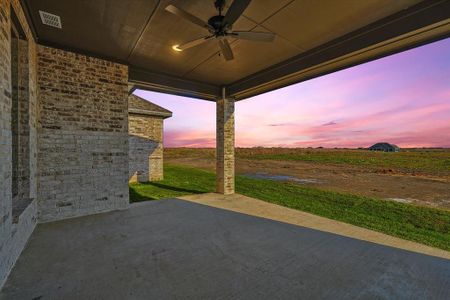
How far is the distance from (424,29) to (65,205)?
7.44 meters

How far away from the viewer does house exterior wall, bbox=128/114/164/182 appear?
10.4 meters

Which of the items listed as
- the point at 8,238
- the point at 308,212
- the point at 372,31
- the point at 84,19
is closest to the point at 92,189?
the point at 8,238

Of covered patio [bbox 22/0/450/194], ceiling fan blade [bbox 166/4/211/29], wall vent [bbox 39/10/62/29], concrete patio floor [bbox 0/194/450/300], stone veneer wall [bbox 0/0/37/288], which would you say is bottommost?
concrete patio floor [bbox 0/194/450/300]

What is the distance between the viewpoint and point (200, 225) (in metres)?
4.25

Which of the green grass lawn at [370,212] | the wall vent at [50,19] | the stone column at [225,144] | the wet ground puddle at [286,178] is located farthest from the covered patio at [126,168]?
the wet ground puddle at [286,178]

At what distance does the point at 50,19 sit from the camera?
3.57 metres

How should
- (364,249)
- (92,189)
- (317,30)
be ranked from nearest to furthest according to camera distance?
(364,249) < (317,30) < (92,189)

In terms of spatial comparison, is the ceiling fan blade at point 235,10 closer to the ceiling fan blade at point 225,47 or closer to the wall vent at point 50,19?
the ceiling fan blade at point 225,47

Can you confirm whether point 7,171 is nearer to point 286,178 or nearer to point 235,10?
point 235,10

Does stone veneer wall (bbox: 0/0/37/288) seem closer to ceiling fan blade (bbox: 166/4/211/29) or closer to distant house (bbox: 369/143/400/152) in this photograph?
ceiling fan blade (bbox: 166/4/211/29)

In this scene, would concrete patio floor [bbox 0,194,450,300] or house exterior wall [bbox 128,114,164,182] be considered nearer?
concrete patio floor [bbox 0,194,450,300]

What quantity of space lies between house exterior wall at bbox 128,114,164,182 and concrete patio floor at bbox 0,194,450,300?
6172 mm

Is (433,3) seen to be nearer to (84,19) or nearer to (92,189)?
(84,19)

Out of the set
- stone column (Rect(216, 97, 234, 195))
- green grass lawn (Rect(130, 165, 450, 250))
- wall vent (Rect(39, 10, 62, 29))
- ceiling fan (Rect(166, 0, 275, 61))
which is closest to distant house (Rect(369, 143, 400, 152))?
green grass lawn (Rect(130, 165, 450, 250))
